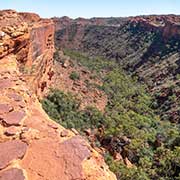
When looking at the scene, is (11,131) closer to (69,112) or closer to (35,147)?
(35,147)

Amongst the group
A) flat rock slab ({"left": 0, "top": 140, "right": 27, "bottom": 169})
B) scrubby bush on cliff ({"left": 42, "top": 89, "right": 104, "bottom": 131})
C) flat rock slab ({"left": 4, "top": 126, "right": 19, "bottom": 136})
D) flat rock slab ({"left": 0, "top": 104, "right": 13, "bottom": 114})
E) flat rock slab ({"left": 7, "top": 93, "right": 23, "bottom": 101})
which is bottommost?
scrubby bush on cliff ({"left": 42, "top": 89, "right": 104, "bottom": 131})

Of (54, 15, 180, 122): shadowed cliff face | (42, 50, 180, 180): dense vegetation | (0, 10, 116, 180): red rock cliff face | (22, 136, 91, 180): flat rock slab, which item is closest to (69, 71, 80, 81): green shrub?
(42, 50, 180, 180): dense vegetation

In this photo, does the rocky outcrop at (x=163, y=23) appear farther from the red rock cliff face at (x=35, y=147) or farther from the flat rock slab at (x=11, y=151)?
the flat rock slab at (x=11, y=151)

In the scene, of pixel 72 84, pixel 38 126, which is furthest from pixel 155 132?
pixel 38 126

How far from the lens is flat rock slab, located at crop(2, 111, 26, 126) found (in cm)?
873

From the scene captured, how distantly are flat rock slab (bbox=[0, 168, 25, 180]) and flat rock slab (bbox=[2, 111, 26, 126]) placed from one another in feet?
5.77

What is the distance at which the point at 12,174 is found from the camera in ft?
23.0

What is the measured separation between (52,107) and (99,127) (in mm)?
6700

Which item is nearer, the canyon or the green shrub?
the canyon

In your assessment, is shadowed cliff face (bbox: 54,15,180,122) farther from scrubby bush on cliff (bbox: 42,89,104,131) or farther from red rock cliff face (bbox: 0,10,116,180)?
red rock cliff face (bbox: 0,10,116,180)

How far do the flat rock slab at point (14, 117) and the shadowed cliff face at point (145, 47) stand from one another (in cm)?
4412

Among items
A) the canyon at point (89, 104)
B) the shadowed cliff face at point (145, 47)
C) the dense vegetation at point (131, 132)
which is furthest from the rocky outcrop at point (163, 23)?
the dense vegetation at point (131, 132)

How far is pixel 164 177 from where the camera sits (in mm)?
33906

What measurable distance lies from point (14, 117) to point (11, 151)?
1502mm
